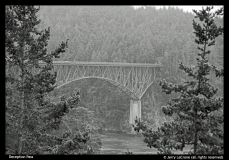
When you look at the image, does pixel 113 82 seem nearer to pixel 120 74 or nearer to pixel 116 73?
pixel 116 73

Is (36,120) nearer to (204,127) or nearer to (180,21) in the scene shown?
(204,127)

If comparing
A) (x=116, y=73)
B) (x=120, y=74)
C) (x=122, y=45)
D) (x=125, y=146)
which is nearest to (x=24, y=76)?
(x=125, y=146)

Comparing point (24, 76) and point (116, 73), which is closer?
point (24, 76)

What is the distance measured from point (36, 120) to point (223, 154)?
675 centimetres

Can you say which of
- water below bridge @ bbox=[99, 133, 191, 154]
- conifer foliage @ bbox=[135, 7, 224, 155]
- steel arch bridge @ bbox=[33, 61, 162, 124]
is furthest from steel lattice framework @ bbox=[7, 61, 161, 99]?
conifer foliage @ bbox=[135, 7, 224, 155]

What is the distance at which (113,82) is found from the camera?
5950cm

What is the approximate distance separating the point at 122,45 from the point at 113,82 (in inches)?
1148

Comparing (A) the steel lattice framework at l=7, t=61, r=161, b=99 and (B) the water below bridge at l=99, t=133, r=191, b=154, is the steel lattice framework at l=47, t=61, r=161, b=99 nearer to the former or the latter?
(A) the steel lattice framework at l=7, t=61, r=161, b=99

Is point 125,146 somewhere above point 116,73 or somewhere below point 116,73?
below

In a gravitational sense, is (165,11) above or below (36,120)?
above

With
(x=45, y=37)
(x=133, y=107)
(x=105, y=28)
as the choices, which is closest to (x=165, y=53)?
(x=133, y=107)

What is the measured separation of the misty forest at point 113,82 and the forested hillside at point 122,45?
0.74 ft

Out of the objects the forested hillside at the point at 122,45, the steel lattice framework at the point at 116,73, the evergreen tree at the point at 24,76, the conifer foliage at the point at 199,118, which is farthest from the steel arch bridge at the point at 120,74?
the conifer foliage at the point at 199,118
